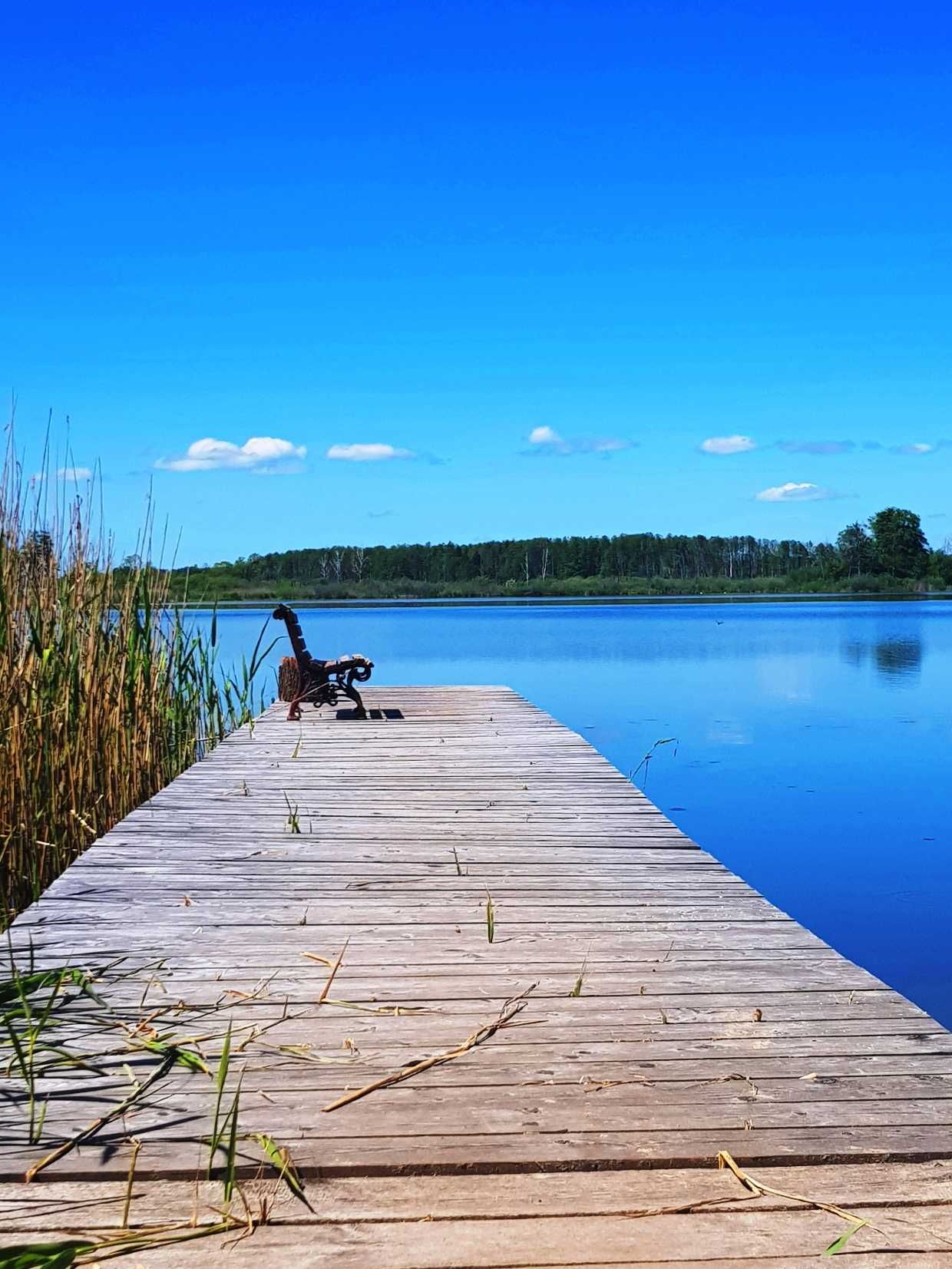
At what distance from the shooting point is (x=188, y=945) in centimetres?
266

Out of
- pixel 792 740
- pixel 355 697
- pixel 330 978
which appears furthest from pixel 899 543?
pixel 330 978

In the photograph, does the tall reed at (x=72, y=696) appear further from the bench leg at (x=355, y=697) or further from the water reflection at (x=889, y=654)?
the water reflection at (x=889, y=654)

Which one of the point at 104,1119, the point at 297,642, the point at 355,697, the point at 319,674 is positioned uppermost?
the point at 297,642

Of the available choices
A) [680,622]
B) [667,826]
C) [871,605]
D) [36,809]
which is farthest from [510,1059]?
[871,605]

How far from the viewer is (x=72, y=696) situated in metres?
4.52

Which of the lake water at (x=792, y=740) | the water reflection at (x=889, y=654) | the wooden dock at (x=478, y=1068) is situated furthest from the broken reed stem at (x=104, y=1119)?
the water reflection at (x=889, y=654)

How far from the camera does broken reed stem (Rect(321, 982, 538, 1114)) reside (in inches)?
72.4

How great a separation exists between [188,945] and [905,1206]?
1.68 m

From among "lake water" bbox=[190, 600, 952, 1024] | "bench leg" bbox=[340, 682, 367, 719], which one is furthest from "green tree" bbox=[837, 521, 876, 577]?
"bench leg" bbox=[340, 682, 367, 719]

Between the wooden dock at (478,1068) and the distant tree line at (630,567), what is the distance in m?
51.6

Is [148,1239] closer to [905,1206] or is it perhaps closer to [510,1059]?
[510,1059]

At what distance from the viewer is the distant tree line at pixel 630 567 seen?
5762 centimetres

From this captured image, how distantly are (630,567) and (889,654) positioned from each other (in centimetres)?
4135

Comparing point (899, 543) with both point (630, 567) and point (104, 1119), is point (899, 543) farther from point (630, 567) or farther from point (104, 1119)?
point (104, 1119)
